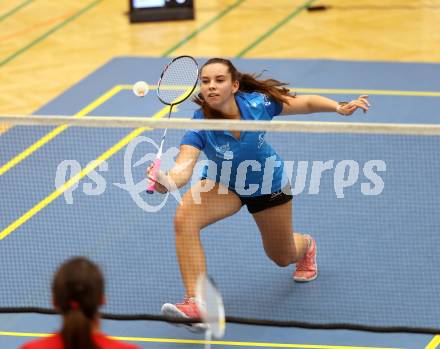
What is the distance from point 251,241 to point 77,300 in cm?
409

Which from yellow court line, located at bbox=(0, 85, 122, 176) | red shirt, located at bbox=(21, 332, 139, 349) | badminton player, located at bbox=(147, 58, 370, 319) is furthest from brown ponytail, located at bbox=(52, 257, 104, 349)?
yellow court line, located at bbox=(0, 85, 122, 176)

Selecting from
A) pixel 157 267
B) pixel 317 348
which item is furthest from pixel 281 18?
pixel 317 348

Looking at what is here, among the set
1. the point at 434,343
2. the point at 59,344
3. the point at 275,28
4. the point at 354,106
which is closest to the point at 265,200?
the point at 354,106

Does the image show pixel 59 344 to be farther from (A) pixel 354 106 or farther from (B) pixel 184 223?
(A) pixel 354 106

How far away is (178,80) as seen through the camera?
743 cm

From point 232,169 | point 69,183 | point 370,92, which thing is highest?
point 370,92

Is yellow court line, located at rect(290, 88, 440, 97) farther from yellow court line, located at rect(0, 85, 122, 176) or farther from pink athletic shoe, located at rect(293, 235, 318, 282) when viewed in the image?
pink athletic shoe, located at rect(293, 235, 318, 282)

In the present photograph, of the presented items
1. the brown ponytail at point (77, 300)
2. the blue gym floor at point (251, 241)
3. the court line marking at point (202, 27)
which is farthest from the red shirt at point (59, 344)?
the court line marking at point (202, 27)

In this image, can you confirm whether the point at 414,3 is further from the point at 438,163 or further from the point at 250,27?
the point at 438,163

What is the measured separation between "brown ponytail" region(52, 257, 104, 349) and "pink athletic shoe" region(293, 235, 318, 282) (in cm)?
360

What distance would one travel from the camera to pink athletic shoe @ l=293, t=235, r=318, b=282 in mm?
7547

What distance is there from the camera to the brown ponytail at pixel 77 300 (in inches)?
160

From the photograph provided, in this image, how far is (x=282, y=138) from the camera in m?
9.47

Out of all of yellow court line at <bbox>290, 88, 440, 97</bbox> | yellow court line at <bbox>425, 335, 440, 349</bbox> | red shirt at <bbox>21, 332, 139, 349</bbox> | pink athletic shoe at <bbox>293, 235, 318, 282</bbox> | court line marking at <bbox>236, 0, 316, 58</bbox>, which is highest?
court line marking at <bbox>236, 0, 316, 58</bbox>
